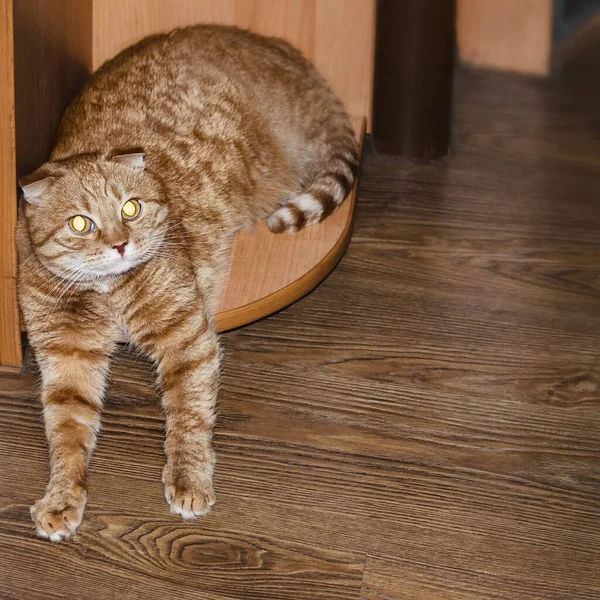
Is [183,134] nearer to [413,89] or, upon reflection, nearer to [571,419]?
[413,89]

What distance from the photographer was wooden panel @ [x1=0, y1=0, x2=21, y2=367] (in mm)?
1907

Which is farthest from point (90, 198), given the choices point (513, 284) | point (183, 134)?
point (513, 284)

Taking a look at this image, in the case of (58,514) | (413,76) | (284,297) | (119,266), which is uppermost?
(413,76)

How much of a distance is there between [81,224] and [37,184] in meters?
0.12

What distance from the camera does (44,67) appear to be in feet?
7.30

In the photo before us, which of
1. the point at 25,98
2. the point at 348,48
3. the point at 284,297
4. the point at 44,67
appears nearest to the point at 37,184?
the point at 25,98

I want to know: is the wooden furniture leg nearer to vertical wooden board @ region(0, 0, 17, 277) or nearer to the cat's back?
the cat's back

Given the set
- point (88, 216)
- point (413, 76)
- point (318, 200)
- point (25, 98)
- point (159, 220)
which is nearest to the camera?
point (88, 216)

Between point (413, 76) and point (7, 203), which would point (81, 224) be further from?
point (413, 76)

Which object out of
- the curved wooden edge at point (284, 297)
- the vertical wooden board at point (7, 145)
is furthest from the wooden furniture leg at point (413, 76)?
the vertical wooden board at point (7, 145)

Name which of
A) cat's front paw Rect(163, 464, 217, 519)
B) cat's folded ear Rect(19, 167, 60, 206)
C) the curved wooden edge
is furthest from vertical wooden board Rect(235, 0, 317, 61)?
cat's front paw Rect(163, 464, 217, 519)

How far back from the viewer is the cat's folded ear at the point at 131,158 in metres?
1.88

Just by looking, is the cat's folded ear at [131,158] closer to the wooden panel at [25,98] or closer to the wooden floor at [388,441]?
the wooden panel at [25,98]

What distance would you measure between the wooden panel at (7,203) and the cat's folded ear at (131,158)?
0.27 meters
